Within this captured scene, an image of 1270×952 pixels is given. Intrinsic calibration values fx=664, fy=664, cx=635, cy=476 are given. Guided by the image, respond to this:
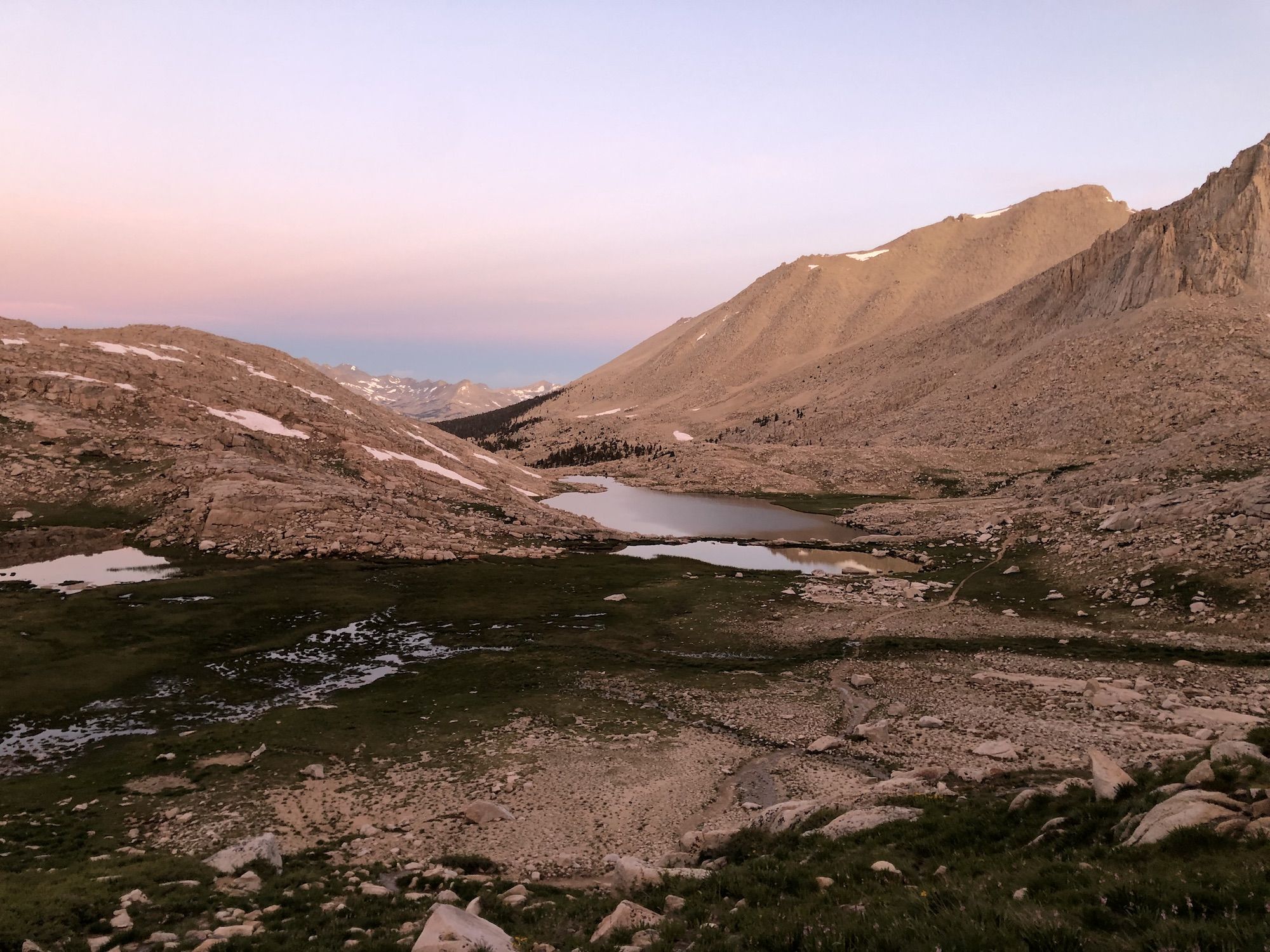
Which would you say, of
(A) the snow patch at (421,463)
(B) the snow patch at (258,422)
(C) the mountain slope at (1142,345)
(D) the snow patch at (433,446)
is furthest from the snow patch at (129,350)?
(C) the mountain slope at (1142,345)

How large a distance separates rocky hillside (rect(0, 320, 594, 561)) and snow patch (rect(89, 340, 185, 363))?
364mm

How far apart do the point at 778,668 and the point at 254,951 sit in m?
31.0

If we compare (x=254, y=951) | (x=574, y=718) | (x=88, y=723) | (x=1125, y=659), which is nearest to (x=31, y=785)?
(x=88, y=723)

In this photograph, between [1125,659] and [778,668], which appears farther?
[778,668]

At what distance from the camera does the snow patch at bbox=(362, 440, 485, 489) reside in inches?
3607

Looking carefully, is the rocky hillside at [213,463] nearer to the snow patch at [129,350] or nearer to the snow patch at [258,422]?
the snow patch at [258,422]

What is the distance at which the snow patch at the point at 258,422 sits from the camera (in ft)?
280

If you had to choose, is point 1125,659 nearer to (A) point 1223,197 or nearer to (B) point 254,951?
(B) point 254,951

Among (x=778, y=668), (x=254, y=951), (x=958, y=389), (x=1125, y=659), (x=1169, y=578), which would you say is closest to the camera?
(x=254, y=951)

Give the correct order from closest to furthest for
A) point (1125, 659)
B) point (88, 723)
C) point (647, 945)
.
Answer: point (647, 945) → point (88, 723) → point (1125, 659)

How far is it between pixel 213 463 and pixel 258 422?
1741cm

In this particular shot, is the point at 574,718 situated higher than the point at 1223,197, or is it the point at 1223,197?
the point at 1223,197

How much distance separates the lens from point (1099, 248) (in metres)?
181

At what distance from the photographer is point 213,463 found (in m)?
71.6
